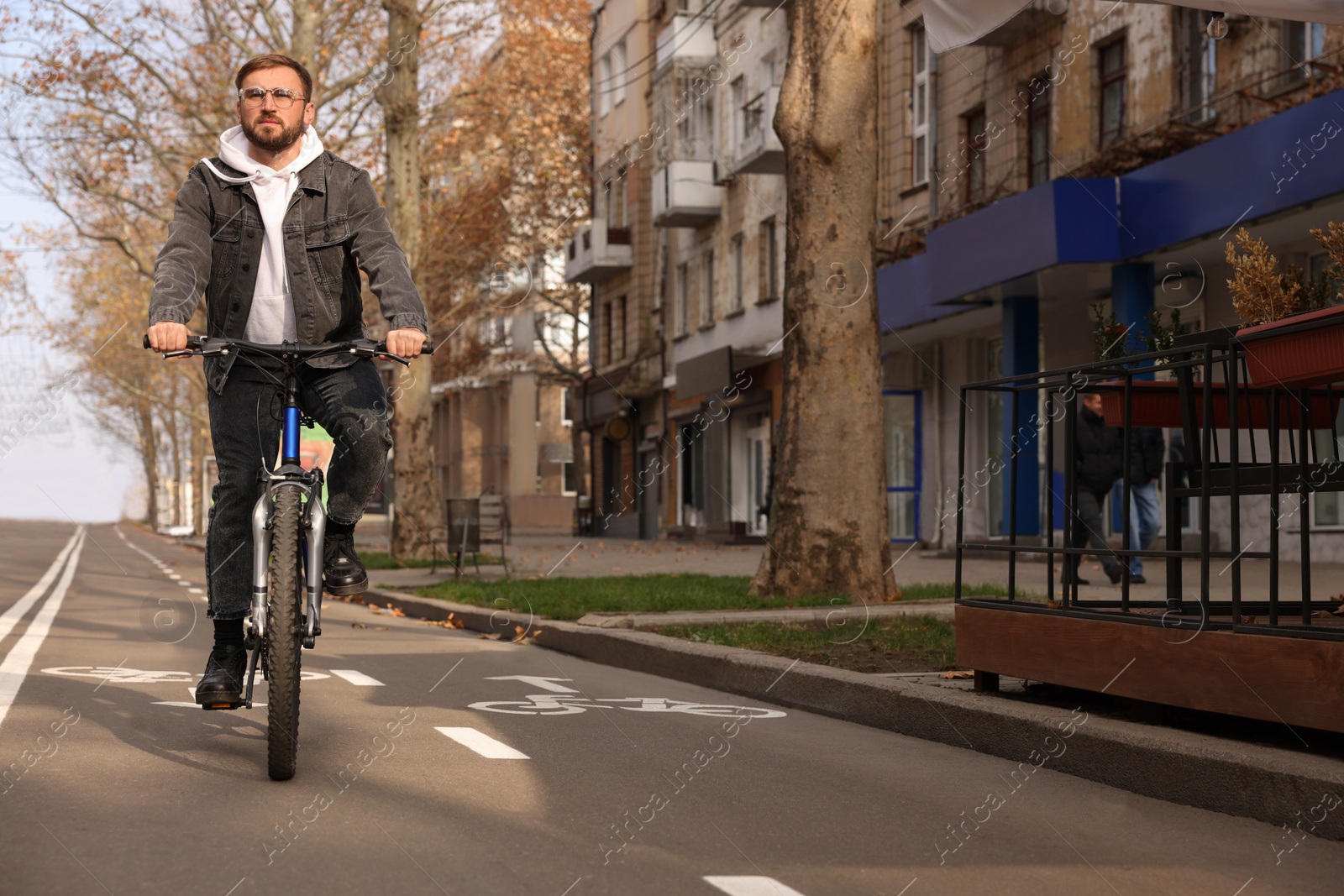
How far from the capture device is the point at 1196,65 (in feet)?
65.0

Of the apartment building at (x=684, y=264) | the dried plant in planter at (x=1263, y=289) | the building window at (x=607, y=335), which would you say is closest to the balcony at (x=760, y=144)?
the apartment building at (x=684, y=264)

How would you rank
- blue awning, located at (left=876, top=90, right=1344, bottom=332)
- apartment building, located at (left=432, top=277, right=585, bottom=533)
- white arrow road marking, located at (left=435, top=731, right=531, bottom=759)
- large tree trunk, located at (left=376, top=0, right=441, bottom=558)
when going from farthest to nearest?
apartment building, located at (left=432, top=277, right=585, bottom=533), large tree trunk, located at (left=376, top=0, right=441, bottom=558), blue awning, located at (left=876, top=90, right=1344, bottom=332), white arrow road marking, located at (left=435, top=731, right=531, bottom=759)

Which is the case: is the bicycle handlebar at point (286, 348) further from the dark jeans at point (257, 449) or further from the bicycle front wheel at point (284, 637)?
the bicycle front wheel at point (284, 637)

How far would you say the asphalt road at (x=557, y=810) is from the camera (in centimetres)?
427

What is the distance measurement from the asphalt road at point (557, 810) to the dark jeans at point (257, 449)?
651 mm

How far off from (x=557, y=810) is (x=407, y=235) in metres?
22.1

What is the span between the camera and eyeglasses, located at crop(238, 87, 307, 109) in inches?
228

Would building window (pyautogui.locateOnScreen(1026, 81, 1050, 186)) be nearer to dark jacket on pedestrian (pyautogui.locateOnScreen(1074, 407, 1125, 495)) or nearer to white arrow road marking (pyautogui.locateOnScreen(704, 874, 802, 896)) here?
dark jacket on pedestrian (pyautogui.locateOnScreen(1074, 407, 1125, 495))

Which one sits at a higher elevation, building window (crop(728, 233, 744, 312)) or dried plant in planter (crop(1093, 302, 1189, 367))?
building window (crop(728, 233, 744, 312))

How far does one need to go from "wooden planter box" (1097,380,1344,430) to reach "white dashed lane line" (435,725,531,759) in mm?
2577

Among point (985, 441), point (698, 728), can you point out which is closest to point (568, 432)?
point (985, 441)

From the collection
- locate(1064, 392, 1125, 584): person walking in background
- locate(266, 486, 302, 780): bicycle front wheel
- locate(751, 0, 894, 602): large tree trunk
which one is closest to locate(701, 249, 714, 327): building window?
locate(1064, 392, 1125, 584): person walking in background

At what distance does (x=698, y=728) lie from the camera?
721 centimetres

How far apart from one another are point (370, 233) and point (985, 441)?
21.2 metres
